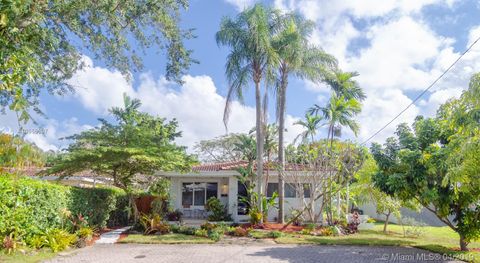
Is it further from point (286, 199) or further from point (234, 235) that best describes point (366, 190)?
point (234, 235)

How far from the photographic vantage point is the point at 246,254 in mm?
12469

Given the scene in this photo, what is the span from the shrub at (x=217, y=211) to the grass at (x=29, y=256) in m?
12.0

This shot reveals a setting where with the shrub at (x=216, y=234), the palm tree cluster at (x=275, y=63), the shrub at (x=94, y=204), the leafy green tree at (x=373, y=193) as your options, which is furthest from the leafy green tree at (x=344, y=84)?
the shrub at (x=94, y=204)

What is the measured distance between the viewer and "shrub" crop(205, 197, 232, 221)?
903 inches

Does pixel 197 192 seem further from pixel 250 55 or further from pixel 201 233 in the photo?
pixel 250 55

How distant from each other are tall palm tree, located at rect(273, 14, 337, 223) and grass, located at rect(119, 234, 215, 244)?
682cm

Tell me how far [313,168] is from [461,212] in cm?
806

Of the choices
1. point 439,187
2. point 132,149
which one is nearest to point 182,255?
point 132,149

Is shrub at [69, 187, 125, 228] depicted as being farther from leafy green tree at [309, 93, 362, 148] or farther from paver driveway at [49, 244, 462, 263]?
leafy green tree at [309, 93, 362, 148]

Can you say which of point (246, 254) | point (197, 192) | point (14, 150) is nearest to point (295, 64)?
point (197, 192)

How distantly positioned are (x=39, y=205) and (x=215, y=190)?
1398 centimetres

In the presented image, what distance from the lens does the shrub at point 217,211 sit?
75.3 feet

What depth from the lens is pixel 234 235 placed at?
1688 cm

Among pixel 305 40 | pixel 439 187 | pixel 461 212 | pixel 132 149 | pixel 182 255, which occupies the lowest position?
pixel 182 255
